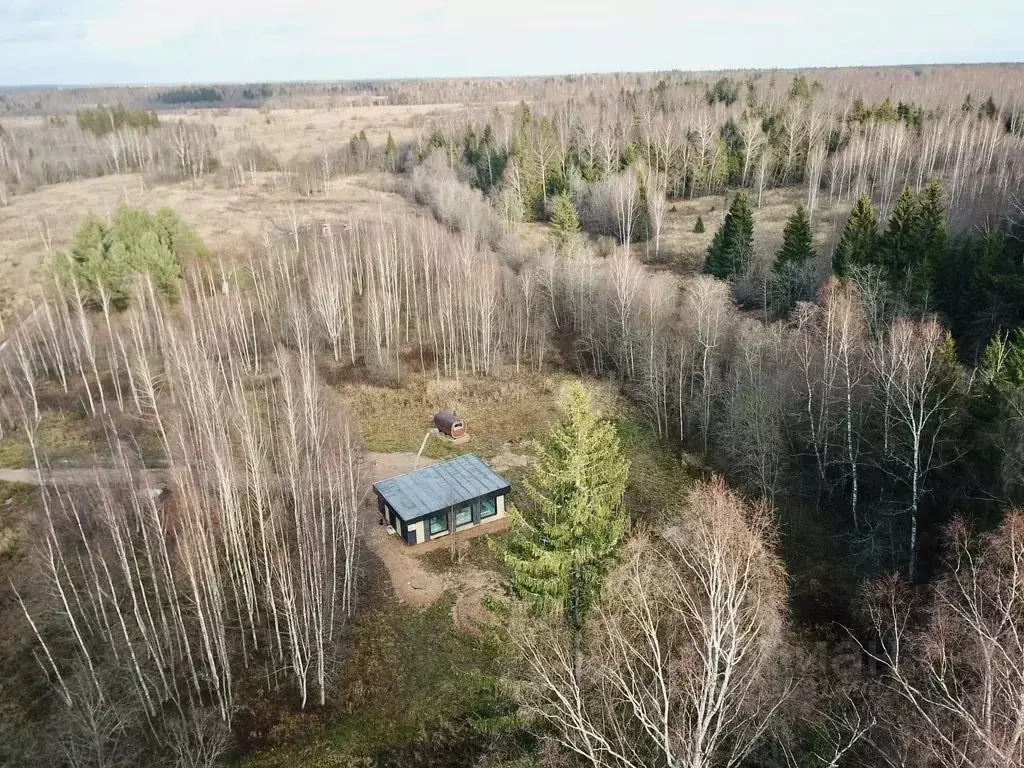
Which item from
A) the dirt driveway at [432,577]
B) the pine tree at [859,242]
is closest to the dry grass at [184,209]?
the dirt driveway at [432,577]

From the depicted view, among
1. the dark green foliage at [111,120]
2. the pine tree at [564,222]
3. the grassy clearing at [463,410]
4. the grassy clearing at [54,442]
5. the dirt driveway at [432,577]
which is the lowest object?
the dirt driveway at [432,577]

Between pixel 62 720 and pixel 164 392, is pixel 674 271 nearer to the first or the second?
pixel 164 392

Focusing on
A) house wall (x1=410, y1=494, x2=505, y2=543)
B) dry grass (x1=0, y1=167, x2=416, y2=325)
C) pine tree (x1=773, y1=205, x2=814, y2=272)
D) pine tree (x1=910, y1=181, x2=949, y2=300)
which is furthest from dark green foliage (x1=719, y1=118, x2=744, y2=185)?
house wall (x1=410, y1=494, x2=505, y2=543)

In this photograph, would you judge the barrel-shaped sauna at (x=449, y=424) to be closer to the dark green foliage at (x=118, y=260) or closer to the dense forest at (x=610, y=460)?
the dense forest at (x=610, y=460)

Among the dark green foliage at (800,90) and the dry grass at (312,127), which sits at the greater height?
the dark green foliage at (800,90)

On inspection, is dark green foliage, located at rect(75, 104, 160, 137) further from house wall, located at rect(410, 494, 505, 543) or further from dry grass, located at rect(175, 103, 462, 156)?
house wall, located at rect(410, 494, 505, 543)

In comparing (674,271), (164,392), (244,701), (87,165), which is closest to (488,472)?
(244,701)
